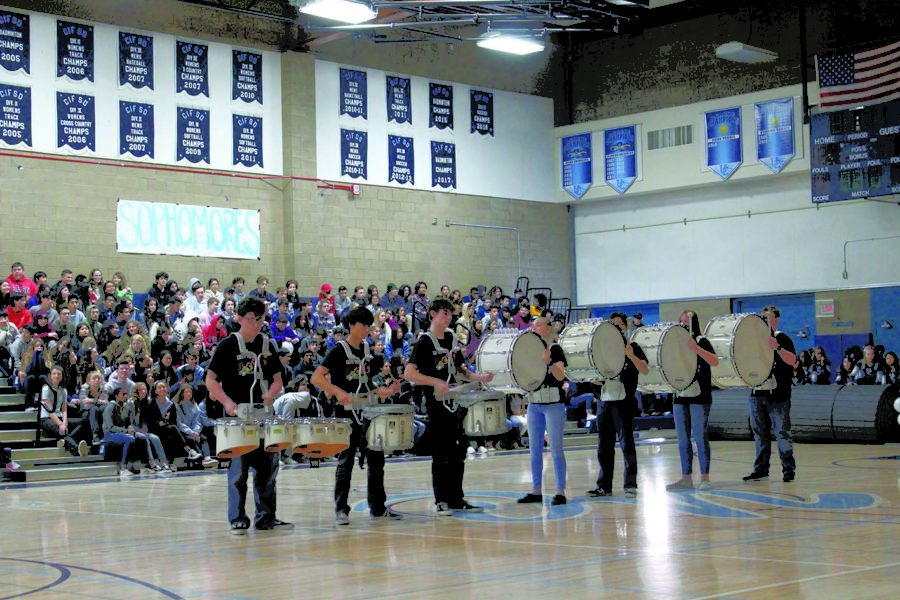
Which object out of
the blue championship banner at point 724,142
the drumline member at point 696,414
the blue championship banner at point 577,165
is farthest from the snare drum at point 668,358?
the blue championship banner at point 577,165

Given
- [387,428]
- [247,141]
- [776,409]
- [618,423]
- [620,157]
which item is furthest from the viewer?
[620,157]

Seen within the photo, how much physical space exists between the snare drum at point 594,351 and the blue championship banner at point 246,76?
1888cm

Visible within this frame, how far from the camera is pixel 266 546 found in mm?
9711

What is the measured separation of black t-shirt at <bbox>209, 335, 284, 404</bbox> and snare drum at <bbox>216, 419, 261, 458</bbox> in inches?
15.8

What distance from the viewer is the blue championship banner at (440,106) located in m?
34.8

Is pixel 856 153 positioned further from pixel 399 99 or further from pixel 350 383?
pixel 350 383

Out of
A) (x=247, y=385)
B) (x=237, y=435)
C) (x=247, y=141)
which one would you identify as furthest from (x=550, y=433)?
(x=247, y=141)

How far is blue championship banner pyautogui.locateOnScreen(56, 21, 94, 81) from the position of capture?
27.4 m

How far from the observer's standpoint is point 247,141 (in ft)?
101

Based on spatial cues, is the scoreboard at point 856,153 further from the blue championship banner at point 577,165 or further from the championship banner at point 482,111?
the championship banner at point 482,111

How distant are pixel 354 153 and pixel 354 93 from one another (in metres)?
1.69

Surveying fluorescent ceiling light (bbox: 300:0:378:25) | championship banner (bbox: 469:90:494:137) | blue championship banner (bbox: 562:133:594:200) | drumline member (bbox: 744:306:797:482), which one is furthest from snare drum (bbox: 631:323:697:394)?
blue championship banner (bbox: 562:133:594:200)

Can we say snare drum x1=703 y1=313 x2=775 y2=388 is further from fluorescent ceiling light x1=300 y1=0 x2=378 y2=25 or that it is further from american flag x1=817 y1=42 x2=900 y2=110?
american flag x1=817 y1=42 x2=900 y2=110

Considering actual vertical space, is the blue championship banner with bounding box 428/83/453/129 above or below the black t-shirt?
above
